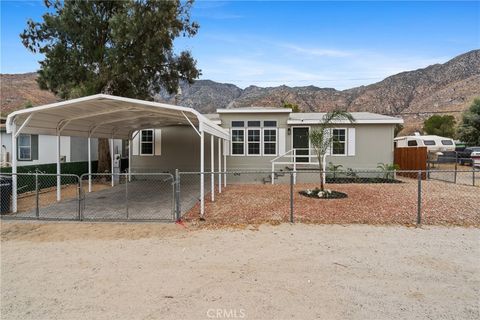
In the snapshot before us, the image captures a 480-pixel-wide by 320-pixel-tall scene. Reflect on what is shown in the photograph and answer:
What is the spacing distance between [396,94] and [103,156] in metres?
76.6

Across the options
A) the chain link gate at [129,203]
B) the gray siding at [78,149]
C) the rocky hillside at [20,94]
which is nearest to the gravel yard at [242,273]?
the chain link gate at [129,203]

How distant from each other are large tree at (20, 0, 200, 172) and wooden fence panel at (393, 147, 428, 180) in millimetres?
13506

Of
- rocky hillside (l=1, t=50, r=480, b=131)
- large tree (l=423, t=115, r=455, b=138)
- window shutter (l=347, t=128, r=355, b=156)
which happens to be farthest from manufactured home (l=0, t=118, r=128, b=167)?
rocky hillside (l=1, t=50, r=480, b=131)

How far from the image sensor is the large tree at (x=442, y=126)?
120 ft

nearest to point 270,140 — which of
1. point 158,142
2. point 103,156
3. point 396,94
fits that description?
point 158,142

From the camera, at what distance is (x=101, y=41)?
13.9 meters

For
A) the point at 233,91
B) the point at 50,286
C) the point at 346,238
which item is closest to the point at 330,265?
the point at 346,238

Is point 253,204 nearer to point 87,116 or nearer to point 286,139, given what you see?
point 87,116

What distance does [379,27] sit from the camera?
26109 mm

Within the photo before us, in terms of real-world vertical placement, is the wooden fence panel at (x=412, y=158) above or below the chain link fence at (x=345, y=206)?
above

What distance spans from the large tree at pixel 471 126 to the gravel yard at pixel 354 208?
78.6 feet

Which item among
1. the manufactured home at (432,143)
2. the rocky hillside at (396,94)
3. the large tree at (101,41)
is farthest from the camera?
the rocky hillside at (396,94)

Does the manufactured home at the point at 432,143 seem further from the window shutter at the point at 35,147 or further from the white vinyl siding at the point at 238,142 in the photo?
the window shutter at the point at 35,147

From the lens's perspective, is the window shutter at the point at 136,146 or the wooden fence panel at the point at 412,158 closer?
the wooden fence panel at the point at 412,158
